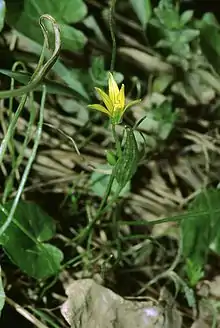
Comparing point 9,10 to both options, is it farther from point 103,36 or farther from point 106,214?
point 106,214

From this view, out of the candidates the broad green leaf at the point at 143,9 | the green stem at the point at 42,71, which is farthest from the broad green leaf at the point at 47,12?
the green stem at the point at 42,71

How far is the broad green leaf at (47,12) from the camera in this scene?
0.97m

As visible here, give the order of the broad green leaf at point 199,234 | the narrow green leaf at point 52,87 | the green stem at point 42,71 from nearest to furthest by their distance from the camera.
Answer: the green stem at point 42,71 → the narrow green leaf at point 52,87 → the broad green leaf at point 199,234

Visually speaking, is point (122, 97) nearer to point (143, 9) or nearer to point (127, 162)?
point (127, 162)

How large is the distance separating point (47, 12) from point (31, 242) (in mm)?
339

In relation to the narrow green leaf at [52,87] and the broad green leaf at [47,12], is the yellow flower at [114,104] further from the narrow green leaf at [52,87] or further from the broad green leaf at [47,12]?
the broad green leaf at [47,12]

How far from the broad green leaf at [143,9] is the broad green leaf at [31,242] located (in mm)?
348

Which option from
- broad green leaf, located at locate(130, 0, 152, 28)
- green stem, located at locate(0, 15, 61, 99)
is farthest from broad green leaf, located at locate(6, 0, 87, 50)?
green stem, located at locate(0, 15, 61, 99)

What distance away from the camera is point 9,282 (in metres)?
0.93

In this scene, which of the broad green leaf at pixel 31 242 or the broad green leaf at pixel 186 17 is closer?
the broad green leaf at pixel 31 242

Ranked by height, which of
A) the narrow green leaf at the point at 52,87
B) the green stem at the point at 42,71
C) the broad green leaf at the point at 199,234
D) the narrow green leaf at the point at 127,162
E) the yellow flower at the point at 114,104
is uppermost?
the green stem at the point at 42,71

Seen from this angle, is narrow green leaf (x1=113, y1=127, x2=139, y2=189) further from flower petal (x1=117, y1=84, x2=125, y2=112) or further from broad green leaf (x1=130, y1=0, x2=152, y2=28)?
broad green leaf (x1=130, y1=0, x2=152, y2=28)

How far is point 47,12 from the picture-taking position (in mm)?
984

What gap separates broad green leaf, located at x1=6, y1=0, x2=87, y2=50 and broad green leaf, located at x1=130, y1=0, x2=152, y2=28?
0.09m
